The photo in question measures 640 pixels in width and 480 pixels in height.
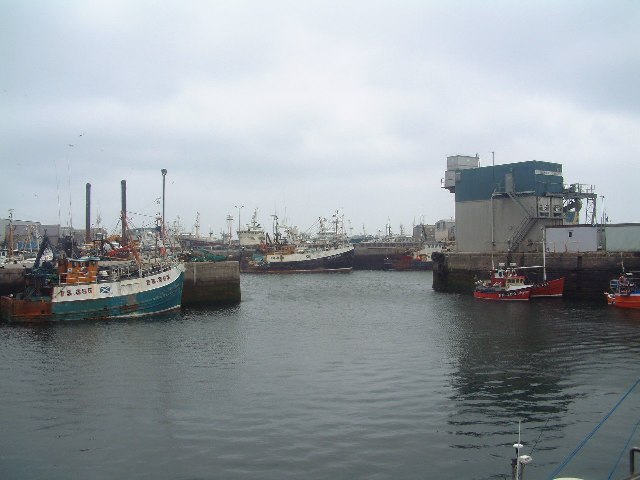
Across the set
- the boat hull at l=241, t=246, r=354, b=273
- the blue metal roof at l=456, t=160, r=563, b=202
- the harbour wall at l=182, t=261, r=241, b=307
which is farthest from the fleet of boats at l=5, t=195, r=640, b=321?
the boat hull at l=241, t=246, r=354, b=273

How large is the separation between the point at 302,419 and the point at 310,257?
320 ft

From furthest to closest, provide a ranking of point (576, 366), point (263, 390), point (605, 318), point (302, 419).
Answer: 1. point (605, 318)
2. point (576, 366)
3. point (263, 390)
4. point (302, 419)

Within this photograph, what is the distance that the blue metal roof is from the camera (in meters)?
63.0

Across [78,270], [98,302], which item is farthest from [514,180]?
[78,270]

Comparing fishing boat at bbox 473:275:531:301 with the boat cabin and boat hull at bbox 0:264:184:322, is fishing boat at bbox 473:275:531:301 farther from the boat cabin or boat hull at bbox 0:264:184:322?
the boat cabin

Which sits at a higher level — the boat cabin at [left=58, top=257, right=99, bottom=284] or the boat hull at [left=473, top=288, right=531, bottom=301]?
the boat cabin at [left=58, top=257, right=99, bottom=284]

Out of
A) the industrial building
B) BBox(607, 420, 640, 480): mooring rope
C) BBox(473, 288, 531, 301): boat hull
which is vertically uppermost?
the industrial building

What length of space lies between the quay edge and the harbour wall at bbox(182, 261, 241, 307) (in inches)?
955

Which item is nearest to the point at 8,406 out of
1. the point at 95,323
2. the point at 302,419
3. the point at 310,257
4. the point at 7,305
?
the point at 302,419

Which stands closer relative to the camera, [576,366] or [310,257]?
[576,366]

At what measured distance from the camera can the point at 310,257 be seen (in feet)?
378

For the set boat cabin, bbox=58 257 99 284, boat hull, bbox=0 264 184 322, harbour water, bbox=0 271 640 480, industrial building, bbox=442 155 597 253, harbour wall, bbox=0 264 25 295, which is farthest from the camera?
industrial building, bbox=442 155 597 253

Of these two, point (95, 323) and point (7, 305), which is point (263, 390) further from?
point (7, 305)

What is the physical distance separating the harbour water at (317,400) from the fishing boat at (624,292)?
25.6 feet
